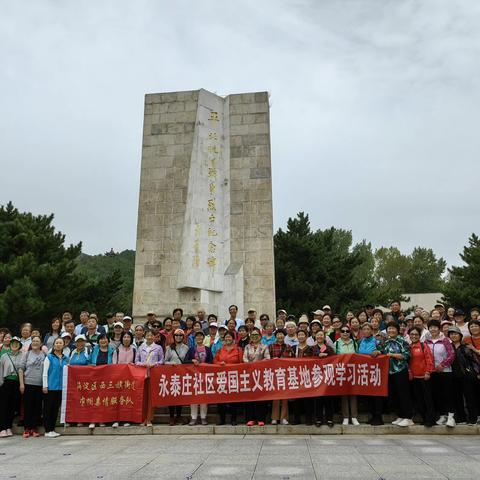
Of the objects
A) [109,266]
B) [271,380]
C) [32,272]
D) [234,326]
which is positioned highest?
[109,266]

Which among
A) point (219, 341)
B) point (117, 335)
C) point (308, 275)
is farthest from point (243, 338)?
point (308, 275)

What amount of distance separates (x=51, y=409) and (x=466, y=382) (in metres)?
5.99

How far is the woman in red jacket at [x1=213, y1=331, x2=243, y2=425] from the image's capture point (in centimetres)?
754

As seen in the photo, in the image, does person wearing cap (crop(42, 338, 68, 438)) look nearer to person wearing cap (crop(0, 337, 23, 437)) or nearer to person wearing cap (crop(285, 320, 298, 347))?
person wearing cap (crop(0, 337, 23, 437))

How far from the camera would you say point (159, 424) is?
306 inches

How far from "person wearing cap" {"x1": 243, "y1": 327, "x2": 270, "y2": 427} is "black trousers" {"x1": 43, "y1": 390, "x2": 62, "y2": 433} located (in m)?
2.85

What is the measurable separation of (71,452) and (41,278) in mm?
10261

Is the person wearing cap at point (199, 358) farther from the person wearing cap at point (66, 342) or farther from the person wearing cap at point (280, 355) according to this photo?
the person wearing cap at point (66, 342)

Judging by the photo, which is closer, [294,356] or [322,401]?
[322,401]

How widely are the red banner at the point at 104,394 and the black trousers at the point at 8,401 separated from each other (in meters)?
0.78

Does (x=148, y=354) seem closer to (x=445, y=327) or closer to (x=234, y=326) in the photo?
(x=234, y=326)

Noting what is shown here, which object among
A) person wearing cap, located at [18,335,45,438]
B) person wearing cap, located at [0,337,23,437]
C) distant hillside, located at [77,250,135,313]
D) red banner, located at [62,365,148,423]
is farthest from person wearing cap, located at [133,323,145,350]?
distant hillside, located at [77,250,135,313]

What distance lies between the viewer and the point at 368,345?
7.57 m

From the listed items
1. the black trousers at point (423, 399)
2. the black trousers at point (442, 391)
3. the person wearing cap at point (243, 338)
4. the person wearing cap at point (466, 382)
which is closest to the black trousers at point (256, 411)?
the person wearing cap at point (243, 338)
